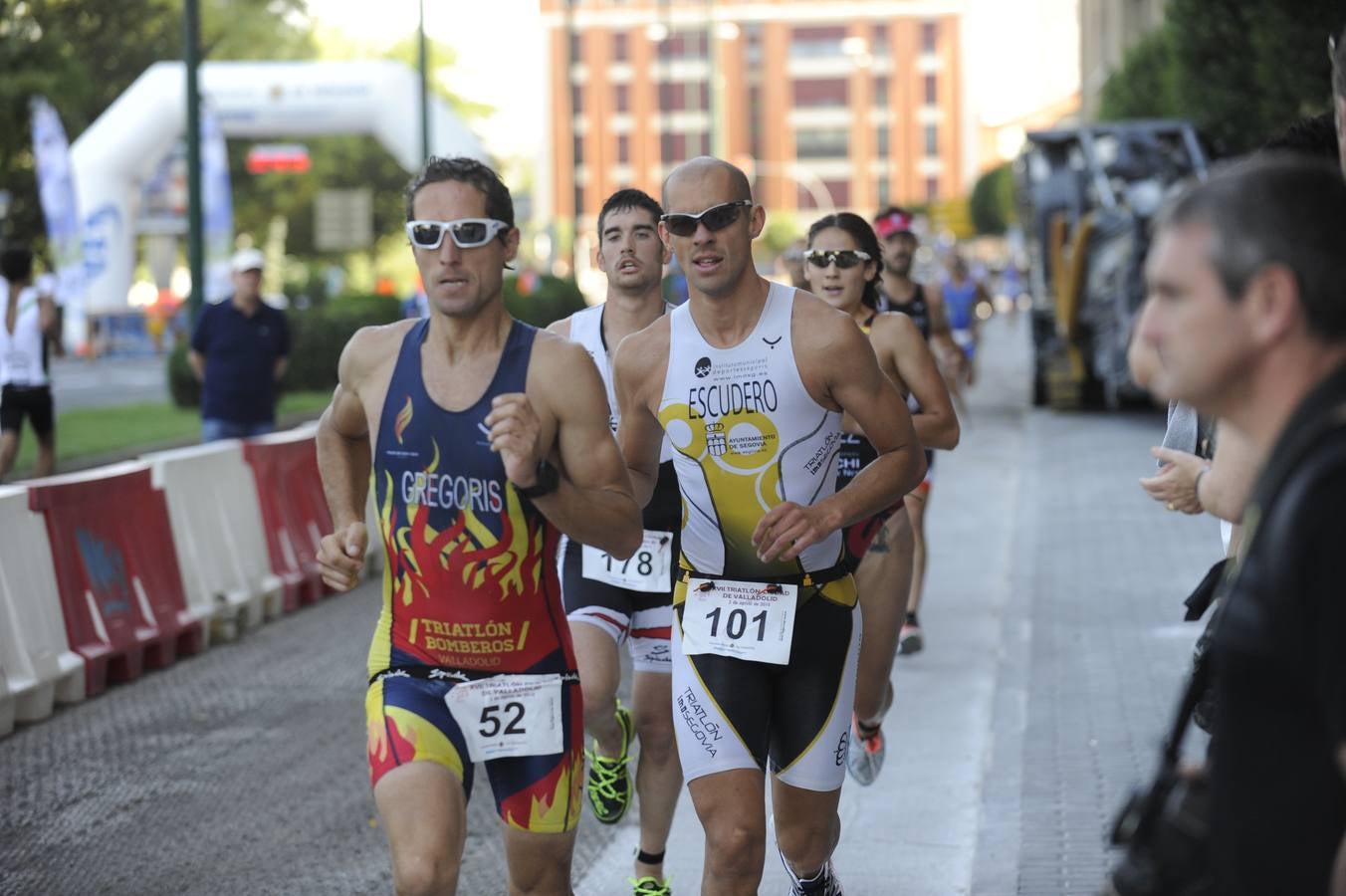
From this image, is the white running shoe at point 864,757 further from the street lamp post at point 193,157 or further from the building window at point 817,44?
the building window at point 817,44

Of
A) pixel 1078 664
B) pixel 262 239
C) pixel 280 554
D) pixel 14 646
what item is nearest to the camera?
pixel 14 646

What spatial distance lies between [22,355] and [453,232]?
11.0 meters

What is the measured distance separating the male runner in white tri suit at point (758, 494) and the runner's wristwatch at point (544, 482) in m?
0.87

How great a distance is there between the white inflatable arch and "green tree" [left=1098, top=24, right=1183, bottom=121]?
11.7 meters

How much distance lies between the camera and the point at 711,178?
4.83m

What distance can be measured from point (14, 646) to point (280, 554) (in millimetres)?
3425

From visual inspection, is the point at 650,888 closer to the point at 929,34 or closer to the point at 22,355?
the point at 22,355

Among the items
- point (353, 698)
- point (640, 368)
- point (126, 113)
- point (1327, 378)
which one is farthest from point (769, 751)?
point (126, 113)

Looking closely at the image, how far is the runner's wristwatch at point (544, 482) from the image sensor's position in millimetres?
3852

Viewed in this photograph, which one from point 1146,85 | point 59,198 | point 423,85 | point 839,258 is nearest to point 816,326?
point 839,258

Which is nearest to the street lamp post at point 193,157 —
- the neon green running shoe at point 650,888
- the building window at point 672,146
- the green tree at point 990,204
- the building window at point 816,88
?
the neon green running shoe at point 650,888

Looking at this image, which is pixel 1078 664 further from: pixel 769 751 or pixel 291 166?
pixel 291 166

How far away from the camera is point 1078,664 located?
30.8ft

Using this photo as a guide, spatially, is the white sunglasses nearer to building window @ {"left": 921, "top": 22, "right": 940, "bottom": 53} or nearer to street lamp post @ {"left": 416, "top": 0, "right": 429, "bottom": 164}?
street lamp post @ {"left": 416, "top": 0, "right": 429, "bottom": 164}
